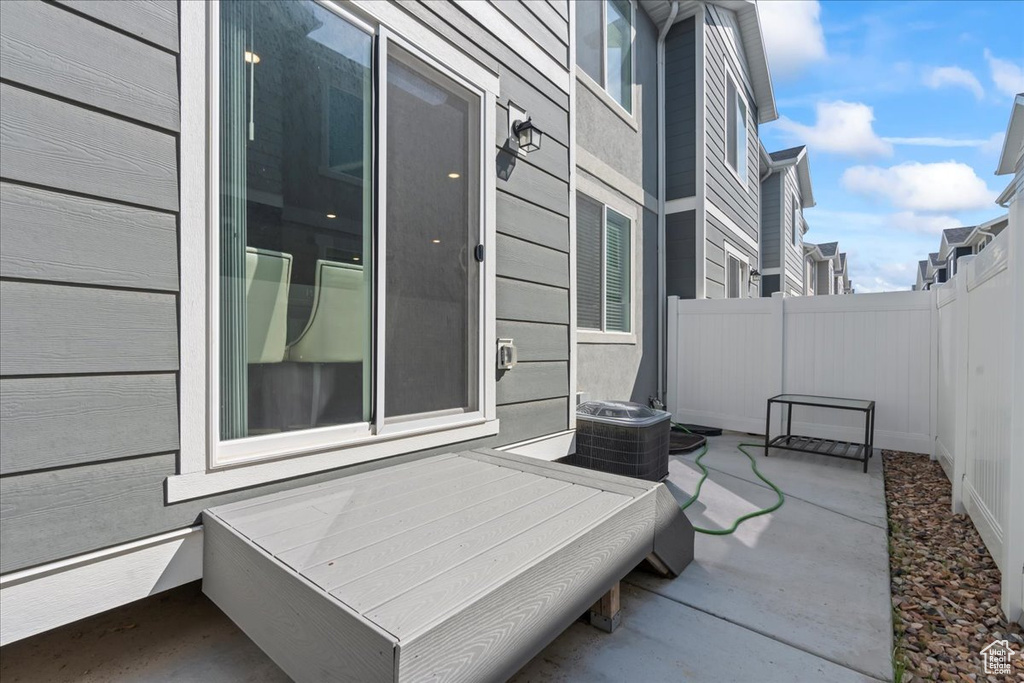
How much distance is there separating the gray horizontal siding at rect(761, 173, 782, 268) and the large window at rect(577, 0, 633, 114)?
7.50 metres

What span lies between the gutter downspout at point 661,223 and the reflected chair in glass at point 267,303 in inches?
198

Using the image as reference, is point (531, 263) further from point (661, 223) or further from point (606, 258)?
point (661, 223)

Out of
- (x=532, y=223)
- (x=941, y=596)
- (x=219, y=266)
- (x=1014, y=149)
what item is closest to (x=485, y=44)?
(x=532, y=223)

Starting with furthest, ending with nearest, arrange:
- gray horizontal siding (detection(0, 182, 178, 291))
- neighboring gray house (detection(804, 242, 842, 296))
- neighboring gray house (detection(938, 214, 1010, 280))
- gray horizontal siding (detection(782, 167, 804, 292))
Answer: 1. neighboring gray house (detection(804, 242, 842, 296))
2. gray horizontal siding (detection(782, 167, 804, 292))
3. neighboring gray house (detection(938, 214, 1010, 280))
4. gray horizontal siding (detection(0, 182, 178, 291))

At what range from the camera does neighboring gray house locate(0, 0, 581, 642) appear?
1.26 metres

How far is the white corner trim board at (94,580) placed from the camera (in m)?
1.22

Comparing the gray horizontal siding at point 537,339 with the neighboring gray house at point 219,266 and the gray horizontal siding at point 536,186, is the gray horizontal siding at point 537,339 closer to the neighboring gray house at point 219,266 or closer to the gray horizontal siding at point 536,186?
the neighboring gray house at point 219,266

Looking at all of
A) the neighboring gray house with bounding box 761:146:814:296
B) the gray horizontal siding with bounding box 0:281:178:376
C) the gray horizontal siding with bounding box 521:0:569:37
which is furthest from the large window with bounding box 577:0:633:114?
the neighboring gray house with bounding box 761:146:814:296

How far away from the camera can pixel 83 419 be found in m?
1.31

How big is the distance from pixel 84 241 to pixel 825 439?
587 centimetres

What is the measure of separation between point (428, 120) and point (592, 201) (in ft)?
8.33

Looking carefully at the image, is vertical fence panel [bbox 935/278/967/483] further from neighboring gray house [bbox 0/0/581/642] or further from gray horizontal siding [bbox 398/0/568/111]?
neighboring gray house [bbox 0/0/581/642]

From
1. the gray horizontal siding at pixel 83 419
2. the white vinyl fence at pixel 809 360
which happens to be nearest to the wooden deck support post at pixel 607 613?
the gray horizontal siding at pixel 83 419

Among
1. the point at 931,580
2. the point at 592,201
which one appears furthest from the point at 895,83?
the point at 931,580
